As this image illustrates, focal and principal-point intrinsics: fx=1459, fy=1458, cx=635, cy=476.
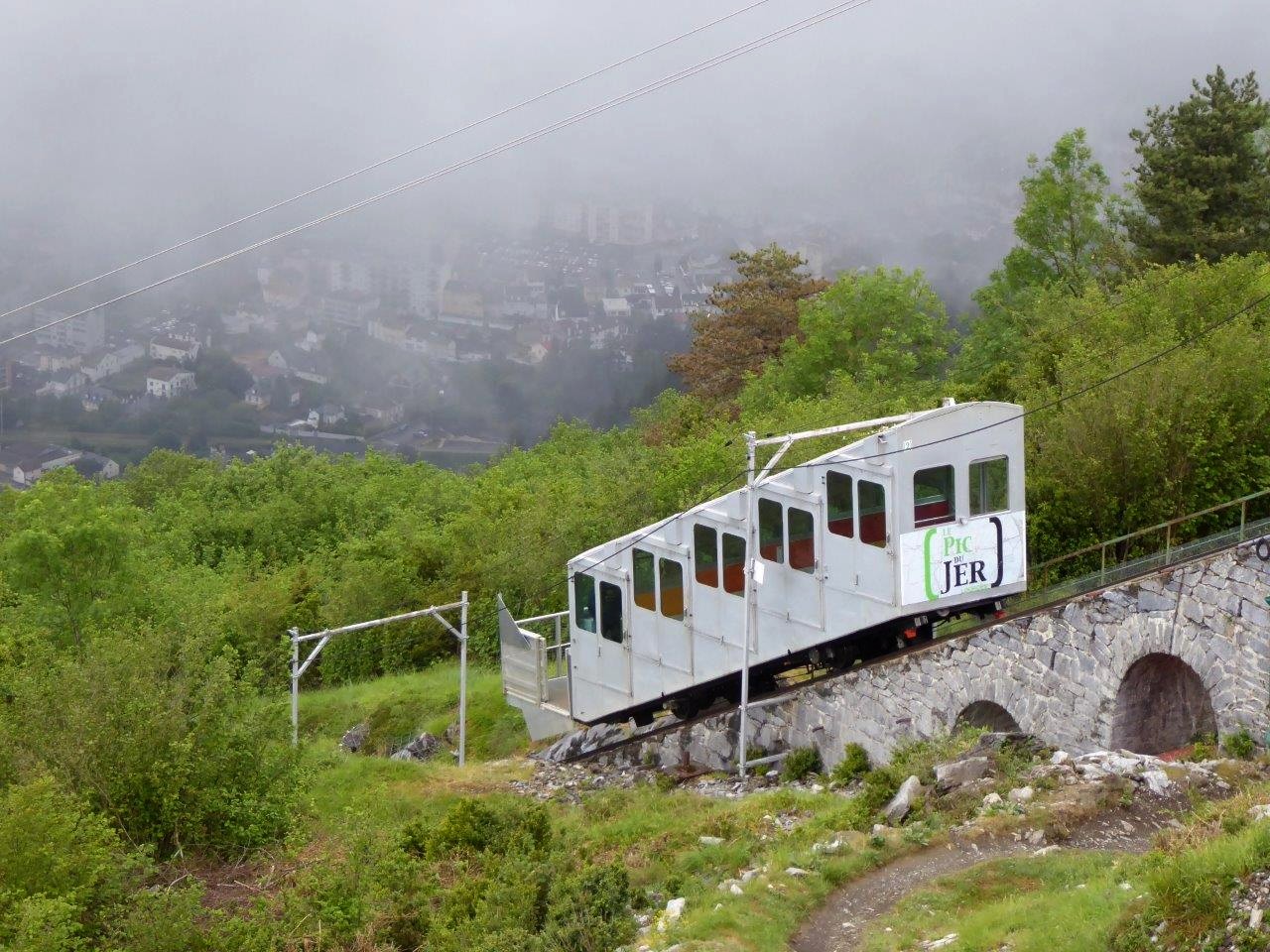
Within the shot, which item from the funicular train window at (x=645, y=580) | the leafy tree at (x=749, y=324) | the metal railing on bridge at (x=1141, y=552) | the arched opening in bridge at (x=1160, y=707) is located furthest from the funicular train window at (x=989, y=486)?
the leafy tree at (x=749, y=324)

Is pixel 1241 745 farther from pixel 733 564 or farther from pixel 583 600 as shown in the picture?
pixel 583 600

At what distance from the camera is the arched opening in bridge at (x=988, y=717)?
20.8m

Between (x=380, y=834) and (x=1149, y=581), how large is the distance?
33.7 ft

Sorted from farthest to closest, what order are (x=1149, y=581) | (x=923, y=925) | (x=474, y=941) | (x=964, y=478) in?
(x=964, y=478) < (x=1149, y=581) < (x=474, y=941) < (x=923, y=925)

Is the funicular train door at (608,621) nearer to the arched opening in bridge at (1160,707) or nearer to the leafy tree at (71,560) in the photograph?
Result: the arched opening in bridge at (1160,707)

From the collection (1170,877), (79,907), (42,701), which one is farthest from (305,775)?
(1170,877)

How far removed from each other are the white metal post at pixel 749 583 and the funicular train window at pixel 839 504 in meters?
1.17

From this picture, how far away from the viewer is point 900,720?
68.5 feet

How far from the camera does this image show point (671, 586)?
899 inches

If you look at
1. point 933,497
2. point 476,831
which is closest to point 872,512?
point 933,497

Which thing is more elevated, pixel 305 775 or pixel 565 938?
pixel 305 775

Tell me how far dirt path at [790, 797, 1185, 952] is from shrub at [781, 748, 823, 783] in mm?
6614

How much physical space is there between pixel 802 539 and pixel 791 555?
30 cm

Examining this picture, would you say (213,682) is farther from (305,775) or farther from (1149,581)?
(1149,581)
